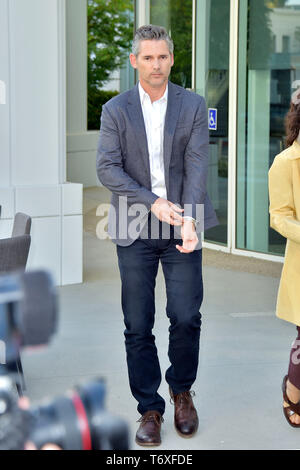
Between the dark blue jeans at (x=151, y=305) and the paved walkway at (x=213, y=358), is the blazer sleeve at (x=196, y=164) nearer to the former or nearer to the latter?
the dark blue jeans at (x=151, y=305)

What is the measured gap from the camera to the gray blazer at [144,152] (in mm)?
3111

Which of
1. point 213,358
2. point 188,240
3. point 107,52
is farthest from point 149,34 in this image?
point 107,52

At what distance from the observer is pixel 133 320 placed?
3250 millimetres

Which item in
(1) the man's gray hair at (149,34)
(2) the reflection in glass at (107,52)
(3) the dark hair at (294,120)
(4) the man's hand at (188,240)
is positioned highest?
(2) the reflection in glass at (107,52)

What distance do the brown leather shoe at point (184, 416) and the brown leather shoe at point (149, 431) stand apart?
4.5 inches

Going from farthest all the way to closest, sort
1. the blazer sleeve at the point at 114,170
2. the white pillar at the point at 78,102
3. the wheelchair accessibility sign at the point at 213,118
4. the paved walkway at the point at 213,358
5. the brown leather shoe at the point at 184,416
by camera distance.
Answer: the white pillar at the point at 78,102 → the wheelchair accessibility sign at the point at 213,118 → the paved walkway at the point at 213,358 → the brown leather shoe at the point at 184,416 → the blazer sleeve at the point at 114,170

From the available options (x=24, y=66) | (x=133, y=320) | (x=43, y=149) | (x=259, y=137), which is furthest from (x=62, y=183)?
(x=133, y=320)

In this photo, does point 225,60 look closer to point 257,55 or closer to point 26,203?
point 257,55

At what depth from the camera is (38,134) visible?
639 centimetres

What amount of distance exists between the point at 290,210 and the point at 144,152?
0.62m

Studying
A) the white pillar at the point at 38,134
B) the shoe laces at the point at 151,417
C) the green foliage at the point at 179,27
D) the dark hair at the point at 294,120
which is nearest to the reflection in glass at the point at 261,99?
the green foliage at the point at 179,27

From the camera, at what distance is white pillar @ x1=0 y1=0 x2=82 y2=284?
619cm
